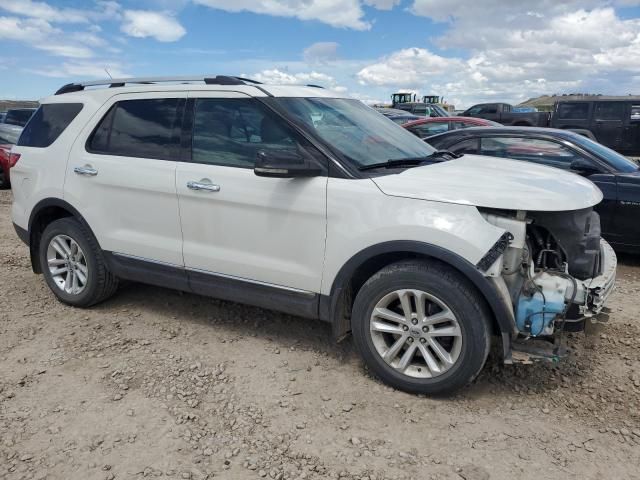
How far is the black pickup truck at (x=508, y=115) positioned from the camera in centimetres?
2028

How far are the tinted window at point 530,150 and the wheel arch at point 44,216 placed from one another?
4.55 m

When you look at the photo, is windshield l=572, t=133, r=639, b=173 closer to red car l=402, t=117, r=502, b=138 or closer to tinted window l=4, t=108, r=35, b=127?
red car l=402, t=117, r=502, b=138

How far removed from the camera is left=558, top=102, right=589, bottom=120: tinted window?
16.8 meters

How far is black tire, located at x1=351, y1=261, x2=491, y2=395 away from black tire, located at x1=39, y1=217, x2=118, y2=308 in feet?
7.70

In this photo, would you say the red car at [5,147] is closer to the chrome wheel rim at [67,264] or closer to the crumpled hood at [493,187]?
the chrome wheel rim at [67,264]

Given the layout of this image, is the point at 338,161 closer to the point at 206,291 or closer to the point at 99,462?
the point at 206,291

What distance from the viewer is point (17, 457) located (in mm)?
2658

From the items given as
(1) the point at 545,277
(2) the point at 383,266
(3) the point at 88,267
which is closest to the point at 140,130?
(3) the point at 88,267

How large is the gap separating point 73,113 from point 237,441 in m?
3.13

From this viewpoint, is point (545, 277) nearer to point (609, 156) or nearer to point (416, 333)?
point (416, 333)

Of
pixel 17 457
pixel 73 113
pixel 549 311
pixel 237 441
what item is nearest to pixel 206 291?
pixel 237 441

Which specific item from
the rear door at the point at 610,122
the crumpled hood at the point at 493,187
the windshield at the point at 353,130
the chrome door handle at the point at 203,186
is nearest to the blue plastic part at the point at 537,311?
the crumpled hood at the point at 493,187

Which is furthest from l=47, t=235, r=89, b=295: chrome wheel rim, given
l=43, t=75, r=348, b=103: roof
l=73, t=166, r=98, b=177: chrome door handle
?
l=43, t=75, r=348, b=103: roof

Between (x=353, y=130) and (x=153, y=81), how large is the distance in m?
1.67
